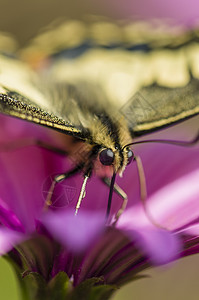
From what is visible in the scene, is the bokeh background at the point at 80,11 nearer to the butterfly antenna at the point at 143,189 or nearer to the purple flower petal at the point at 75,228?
the butterfly antenna at the point at 143,189

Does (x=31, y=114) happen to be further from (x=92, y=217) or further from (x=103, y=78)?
(x=103, y=78)

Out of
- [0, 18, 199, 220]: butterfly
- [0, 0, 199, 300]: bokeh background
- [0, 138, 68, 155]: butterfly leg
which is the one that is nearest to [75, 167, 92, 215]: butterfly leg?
[0, 18, 199, 220]: butterfly

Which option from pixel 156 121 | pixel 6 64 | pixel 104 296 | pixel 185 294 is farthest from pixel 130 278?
pixel 185 294

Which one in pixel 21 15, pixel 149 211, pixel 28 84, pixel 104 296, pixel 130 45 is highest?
pixel 21 15

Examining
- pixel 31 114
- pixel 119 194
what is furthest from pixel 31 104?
pixel 119 194

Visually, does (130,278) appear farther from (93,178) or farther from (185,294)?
(185,294)

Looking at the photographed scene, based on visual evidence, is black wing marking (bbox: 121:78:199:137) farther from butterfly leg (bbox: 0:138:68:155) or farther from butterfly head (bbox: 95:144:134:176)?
butterfly leg (bbox: 0:138:68:155)

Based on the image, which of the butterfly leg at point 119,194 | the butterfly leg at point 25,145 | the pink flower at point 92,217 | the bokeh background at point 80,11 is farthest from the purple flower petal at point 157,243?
the bokeh background at point 80,11
